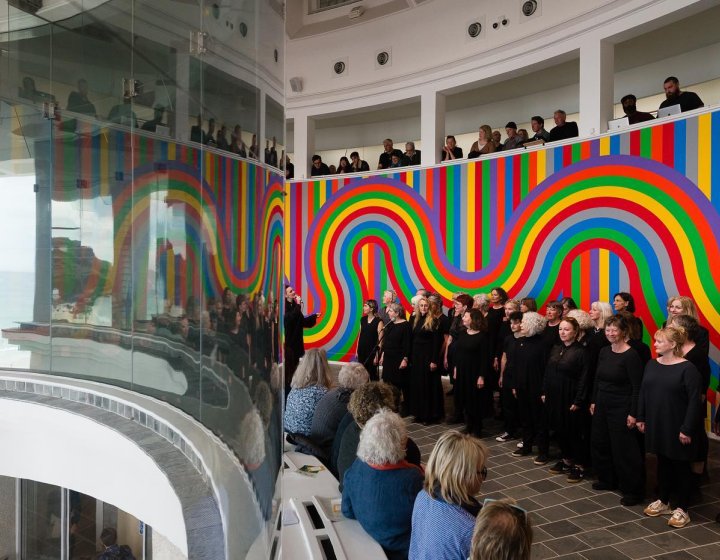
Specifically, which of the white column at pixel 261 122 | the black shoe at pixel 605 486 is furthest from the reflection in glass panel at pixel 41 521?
the white column at pixel 261 122

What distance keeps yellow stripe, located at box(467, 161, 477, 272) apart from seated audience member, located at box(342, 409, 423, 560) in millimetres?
8275

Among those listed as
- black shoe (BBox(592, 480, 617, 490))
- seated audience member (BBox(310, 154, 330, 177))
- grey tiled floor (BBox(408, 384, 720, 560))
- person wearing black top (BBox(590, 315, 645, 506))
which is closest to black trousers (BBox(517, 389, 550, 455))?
grey tiled floor (BBox(408, 384, 720, 560))

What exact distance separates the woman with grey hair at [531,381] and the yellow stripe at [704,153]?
312cm

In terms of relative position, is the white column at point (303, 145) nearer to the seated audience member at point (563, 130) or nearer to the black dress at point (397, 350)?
the seated audience member at point (563, 130)

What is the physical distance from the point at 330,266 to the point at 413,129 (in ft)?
14.6

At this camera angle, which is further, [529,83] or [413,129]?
[413,129]

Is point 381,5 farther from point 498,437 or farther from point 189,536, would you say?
point 189,536

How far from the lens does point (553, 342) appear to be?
662 cm

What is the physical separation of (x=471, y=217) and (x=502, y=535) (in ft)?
31.1

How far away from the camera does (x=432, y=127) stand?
11969mm

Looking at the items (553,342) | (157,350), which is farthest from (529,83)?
(157,350)

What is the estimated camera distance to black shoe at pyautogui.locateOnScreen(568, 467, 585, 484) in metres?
5.87

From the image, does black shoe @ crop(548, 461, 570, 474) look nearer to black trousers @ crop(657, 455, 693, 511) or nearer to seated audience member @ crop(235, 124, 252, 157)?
black trousers @ crop(657, 455, 693, 511)

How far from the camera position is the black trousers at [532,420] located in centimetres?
641
